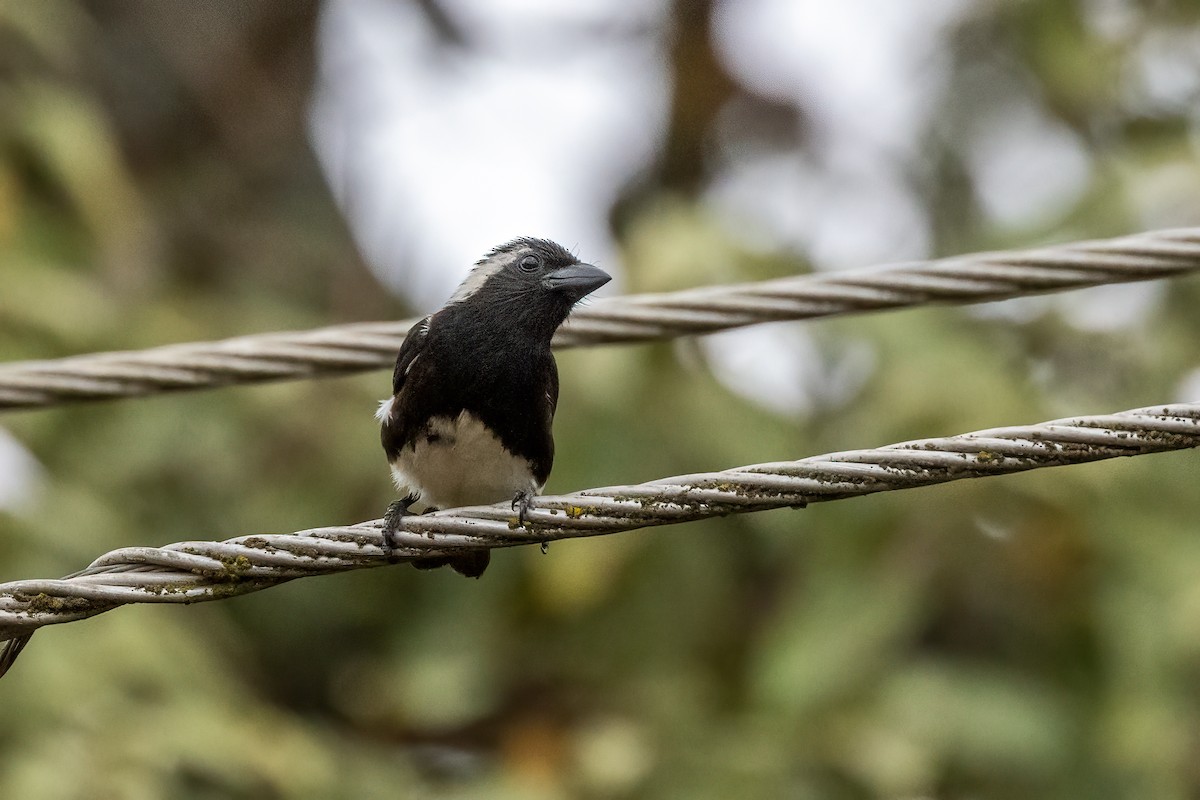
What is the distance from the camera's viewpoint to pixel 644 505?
256cm

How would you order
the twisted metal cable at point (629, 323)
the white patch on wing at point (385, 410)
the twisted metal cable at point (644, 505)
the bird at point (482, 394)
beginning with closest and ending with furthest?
the twisted metal cable at point (644, 505) → the twisted metal cable at point (629, 323) → the bird at point (482, 394) → the white patch on wing at point (385, 410)

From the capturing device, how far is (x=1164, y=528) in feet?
16.1

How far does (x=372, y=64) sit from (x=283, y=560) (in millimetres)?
7471

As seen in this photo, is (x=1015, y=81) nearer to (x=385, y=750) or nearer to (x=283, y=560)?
(x=385, y=750)

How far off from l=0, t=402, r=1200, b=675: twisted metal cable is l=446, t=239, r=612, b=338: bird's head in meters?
1.29

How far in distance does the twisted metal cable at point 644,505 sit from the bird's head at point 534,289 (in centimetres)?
129

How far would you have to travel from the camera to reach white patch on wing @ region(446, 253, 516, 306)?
13.3 ft

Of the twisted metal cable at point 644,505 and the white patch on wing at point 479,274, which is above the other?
the white patch on wing at point 479,274

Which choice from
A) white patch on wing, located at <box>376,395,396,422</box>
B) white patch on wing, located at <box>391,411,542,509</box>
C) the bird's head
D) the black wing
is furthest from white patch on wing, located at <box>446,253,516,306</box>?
white patch on wing, located at <box>391,411,542,509</box>

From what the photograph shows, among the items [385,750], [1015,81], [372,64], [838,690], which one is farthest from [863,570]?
[372,64]

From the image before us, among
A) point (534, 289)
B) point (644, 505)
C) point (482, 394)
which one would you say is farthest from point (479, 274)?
point (644, 505)

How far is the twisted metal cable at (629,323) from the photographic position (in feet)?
11.2

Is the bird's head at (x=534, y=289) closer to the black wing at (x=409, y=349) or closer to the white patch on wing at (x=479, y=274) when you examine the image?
the white patch on wing at (x=479, y=274)

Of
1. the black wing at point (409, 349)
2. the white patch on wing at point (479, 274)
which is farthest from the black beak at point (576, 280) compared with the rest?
the black wing at point (409, 349)
